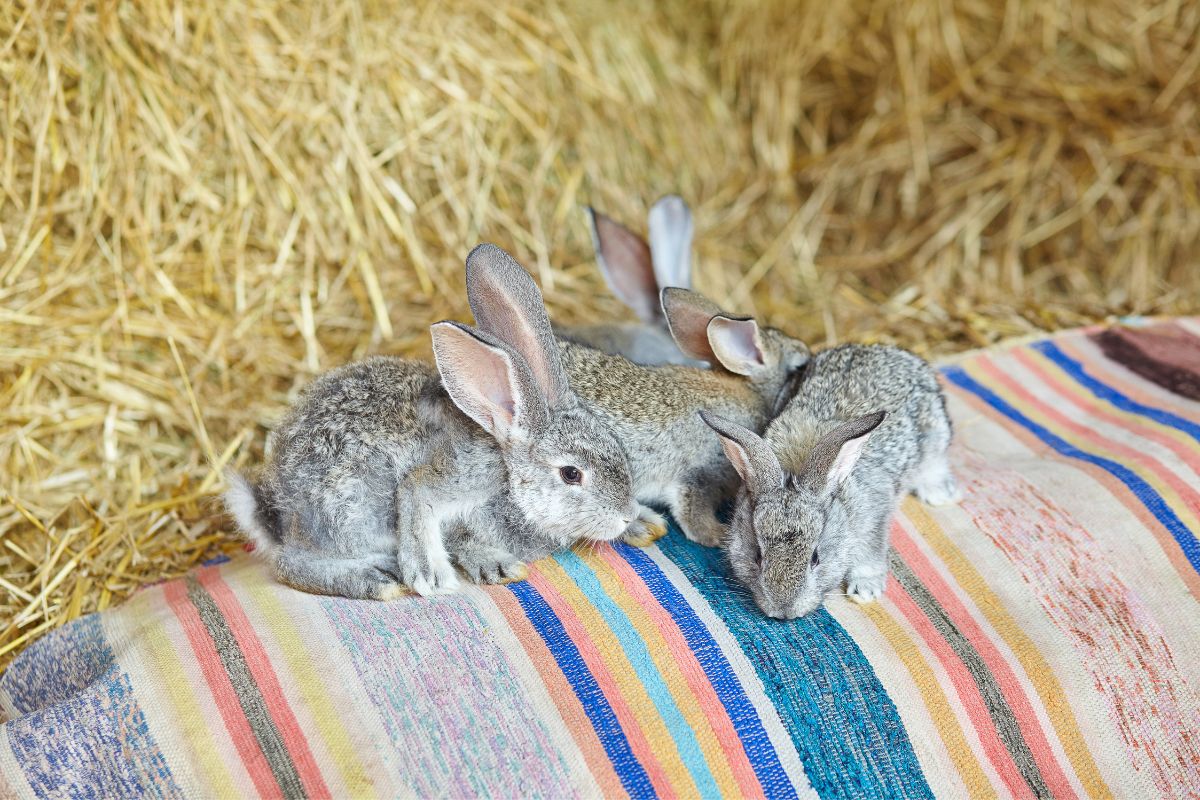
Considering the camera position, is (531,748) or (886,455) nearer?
(531,748)

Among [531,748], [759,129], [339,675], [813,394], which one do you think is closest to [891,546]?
[813,394]

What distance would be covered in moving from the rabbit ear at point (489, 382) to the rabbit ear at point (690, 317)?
72 centimetres

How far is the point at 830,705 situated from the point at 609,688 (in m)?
0.55

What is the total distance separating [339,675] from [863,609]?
1398 mm

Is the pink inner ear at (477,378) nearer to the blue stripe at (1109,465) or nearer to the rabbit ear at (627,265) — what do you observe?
the rabbit ear at (627,265)

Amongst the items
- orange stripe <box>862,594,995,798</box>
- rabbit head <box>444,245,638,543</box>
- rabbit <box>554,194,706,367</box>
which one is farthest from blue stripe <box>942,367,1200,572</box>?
rabbit head <box>444,245,638,543</box>

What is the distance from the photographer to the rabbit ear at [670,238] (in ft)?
14.1

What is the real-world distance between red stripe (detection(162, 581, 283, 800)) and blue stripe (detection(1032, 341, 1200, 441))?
2.95 metres

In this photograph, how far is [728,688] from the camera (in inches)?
105

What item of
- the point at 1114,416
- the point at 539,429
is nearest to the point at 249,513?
the point at 539,429

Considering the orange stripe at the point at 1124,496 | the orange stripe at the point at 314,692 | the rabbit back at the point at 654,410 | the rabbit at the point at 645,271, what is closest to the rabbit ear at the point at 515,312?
the rabbit back at the point at 654,410

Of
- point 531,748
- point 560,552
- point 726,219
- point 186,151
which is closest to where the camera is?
point 531,748

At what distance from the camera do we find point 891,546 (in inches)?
128

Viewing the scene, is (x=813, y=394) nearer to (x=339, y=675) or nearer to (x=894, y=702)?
(x=894, y=702)
